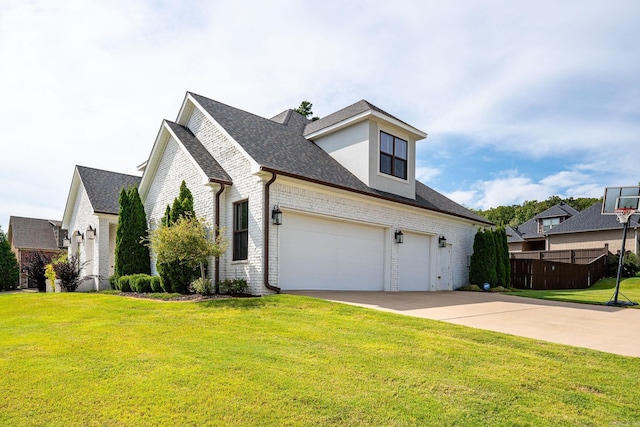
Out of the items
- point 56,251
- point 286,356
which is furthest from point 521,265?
point 56,251

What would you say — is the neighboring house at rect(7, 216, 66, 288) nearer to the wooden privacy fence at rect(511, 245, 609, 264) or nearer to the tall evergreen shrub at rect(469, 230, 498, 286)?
the tall evergreen shrub at rect(469, 230, 498, 286)

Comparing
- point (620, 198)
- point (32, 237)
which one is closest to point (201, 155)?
point (620, 198)

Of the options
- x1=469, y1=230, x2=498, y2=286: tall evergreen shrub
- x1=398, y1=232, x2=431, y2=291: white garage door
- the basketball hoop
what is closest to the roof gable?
x1=398, y1=232, x2=431, y2=291: white garage door

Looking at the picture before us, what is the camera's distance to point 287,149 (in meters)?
13.9

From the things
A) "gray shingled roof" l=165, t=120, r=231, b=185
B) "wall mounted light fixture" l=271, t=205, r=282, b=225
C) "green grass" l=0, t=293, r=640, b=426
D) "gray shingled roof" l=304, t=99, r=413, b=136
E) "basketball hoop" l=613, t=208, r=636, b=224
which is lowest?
"green grass" l=0, t=293, r=640, b=426

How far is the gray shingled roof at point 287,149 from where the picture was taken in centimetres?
1213

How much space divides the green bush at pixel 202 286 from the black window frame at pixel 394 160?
7623 mm

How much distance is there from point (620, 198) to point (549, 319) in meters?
7.47

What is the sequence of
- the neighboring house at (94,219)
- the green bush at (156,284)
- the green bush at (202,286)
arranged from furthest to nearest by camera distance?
the neighboring house at (94,219) → the green bush at (156,284) → the green bush at (202,286)

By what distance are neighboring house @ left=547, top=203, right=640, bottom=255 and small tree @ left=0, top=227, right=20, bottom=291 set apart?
4273 cm

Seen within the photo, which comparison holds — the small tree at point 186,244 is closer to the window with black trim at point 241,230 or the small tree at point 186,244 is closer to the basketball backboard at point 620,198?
the window with black trim at point 241,230

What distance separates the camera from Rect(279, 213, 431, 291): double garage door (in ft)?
39.0

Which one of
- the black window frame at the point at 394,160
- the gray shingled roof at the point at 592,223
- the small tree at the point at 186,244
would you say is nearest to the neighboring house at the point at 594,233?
the gray shingled roof at the point at 592,223

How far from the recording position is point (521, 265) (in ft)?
65.9
